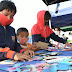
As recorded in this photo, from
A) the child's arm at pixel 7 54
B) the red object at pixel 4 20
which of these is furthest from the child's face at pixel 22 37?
the child's arm at pixel 7 54

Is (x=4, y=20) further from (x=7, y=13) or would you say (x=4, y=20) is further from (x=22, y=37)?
(x=22, y=37)

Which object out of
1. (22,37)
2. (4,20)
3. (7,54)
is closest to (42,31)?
(22,37)

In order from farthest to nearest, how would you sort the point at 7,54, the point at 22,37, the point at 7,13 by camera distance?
the point at 22,37 → the point at 7,13 → the point at 7,54

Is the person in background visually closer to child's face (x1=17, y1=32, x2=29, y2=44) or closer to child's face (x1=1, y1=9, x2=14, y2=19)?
child's face (x1=17, y1=32, x2=29, y2=44)

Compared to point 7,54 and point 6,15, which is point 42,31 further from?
point 7,54

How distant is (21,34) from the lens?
1406 millimetres

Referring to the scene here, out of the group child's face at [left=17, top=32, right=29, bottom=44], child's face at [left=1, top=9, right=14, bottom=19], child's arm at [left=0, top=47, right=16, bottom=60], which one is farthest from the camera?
child's face at [left=17, top=32, right=29, bottom=44]

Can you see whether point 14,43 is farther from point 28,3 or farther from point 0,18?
point 28,3

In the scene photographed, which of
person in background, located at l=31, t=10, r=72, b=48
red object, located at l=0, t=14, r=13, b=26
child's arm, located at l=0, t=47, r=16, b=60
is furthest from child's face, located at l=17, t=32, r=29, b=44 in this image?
child's arm, located at l=0, t=47, r=16, b=60

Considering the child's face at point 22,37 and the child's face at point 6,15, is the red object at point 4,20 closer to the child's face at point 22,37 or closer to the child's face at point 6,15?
the child's face at point 6,15

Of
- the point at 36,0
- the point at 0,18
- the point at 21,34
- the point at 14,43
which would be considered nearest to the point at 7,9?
the point at 0,18

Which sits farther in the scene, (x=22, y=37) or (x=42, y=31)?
(x=42, y=31)

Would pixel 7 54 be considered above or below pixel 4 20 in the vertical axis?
below

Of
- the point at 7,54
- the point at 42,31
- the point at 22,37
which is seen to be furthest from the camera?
the point at 42,31
